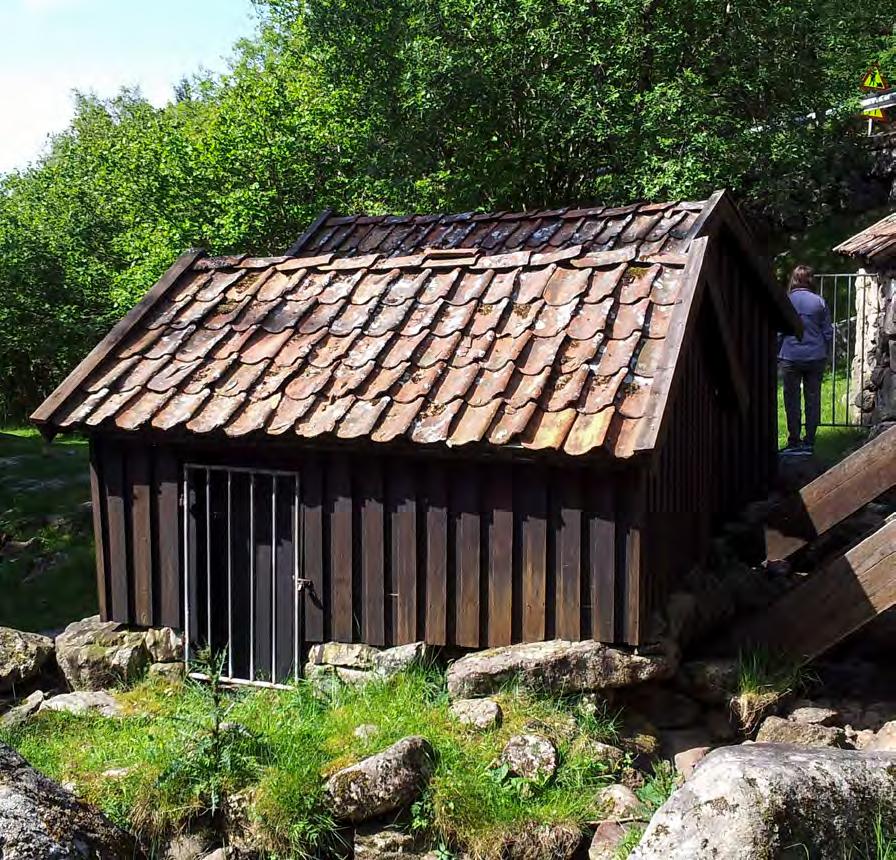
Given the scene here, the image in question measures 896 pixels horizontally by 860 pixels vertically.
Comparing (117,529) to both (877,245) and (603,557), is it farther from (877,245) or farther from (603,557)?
(877,245)

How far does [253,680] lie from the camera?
7.72 m

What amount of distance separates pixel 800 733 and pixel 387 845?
2.67 meters

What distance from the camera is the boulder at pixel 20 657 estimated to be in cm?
795

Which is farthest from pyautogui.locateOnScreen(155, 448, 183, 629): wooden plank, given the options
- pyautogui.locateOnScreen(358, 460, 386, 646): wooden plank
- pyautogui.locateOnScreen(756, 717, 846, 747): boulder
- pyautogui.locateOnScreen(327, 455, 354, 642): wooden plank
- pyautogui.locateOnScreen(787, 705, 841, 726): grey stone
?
pyautogui.locateOnScreen(787, 705, 841, 726): grey stone

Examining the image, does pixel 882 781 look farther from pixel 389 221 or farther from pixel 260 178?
pixel 260 178

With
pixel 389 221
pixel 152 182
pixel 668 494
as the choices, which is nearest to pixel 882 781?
pixel 668 494

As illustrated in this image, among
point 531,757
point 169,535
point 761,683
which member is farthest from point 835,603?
point 169,535

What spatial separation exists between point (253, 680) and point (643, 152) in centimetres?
1121

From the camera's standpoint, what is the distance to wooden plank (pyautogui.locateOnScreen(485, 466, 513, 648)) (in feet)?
21.7

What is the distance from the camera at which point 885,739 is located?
611 cm

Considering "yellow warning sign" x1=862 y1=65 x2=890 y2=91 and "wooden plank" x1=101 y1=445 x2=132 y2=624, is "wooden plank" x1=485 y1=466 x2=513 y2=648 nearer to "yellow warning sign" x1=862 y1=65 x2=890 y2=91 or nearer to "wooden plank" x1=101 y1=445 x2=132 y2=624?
"wooden plank" x1=101 y1=445 x2=132 y2=624

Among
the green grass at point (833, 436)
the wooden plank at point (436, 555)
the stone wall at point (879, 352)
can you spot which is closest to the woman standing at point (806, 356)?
the green grass at point (833, 436)

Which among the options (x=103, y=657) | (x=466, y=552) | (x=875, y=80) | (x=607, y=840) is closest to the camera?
(x=607, y=840)

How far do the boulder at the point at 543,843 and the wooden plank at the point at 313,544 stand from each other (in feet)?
7.99
